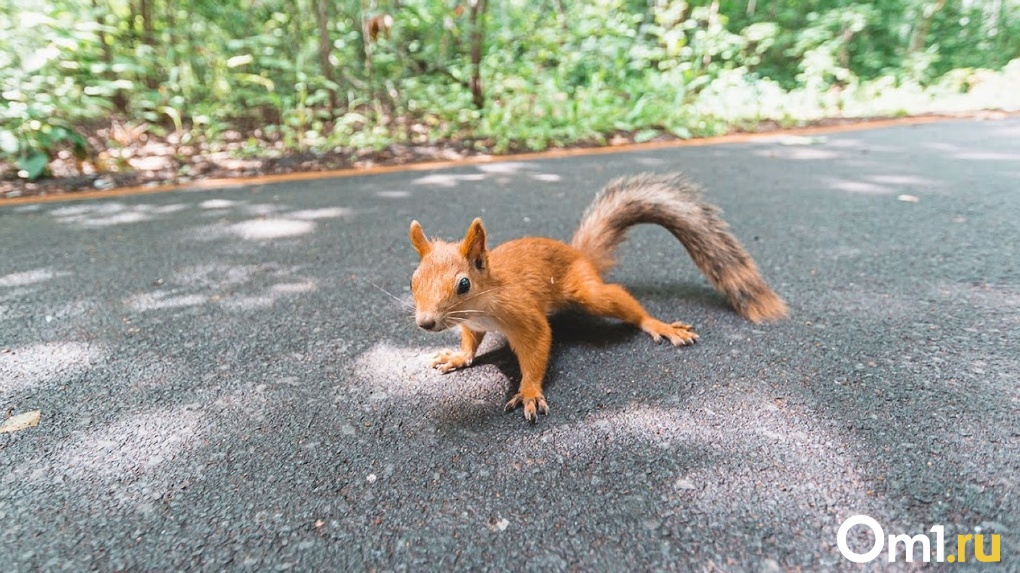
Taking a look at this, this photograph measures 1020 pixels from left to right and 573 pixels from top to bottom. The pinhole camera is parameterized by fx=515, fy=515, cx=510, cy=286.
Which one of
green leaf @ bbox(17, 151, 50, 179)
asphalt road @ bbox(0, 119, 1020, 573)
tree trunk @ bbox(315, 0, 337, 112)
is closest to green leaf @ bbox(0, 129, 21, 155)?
green leaf @ bbox(17, 151, 50, 179)

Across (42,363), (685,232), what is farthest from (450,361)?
(42,363)

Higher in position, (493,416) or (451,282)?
(451,282)

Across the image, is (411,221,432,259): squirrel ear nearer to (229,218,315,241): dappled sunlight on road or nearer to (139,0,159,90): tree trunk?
(229,218,315,241): dappled sunlight on road

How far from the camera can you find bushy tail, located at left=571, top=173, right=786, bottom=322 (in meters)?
1.56

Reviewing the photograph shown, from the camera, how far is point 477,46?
5.09m

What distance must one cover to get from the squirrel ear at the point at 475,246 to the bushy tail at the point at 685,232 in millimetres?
561

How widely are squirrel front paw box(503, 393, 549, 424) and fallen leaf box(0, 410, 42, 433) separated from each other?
3.55 ft

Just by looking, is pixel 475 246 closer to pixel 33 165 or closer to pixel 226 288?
pixel 226 288

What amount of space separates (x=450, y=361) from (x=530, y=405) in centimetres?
30

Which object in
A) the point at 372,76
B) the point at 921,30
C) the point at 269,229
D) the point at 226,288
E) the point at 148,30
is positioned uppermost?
the point at 921,30

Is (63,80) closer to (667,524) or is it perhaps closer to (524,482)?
(524,482)

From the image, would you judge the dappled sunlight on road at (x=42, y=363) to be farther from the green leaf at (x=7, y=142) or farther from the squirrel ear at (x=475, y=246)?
the green leaf at (x=7, y=142)

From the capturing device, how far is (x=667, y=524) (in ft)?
2.84

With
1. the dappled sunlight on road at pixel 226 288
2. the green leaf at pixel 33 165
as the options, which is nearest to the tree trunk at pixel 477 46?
the green leaf at pixel 33 165
